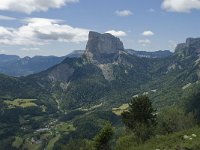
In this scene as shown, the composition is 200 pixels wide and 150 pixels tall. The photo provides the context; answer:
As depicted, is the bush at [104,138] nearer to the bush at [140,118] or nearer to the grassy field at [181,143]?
the bush at [140,118]

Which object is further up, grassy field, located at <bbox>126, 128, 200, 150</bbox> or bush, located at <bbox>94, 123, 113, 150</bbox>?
grassy field, located at <bbox>126, 128, 200, 150</bbox>

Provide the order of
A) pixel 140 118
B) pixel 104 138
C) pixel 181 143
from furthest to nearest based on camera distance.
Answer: pixel 140 118, pixel 104 138, pixel 181 143

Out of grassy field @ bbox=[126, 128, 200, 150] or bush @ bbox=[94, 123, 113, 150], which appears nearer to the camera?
grassy field @ bbox=[126, 128, 200, 150]

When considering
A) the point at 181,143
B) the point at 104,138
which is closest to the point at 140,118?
the point at 104,138

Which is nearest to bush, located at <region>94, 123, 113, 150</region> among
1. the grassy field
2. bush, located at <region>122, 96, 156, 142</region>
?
bush, located at <region>122, 96, 156, 142</region>

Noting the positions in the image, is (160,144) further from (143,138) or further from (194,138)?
(143,138)

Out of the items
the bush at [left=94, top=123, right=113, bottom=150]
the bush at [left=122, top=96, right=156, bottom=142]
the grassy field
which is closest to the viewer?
the grassy field

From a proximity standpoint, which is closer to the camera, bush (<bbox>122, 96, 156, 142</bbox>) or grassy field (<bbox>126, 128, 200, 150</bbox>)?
grassy field (<bbox>126, 128, 200, 150</bbox>)

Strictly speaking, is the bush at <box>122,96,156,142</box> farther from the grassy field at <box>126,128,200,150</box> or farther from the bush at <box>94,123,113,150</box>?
the grassy field at <box>126,128,200,150</box>

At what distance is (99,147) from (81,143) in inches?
2882

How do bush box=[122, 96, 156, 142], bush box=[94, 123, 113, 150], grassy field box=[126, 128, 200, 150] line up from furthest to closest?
bush box=[122, 96, 156, 142], bush box=[94, 123, 113, 150], grassy field box=[126, 128, 200, 150]

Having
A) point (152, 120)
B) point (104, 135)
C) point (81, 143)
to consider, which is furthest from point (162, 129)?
point (81, 143)

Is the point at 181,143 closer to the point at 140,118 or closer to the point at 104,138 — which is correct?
the point at 104,138

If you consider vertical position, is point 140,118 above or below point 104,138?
above
